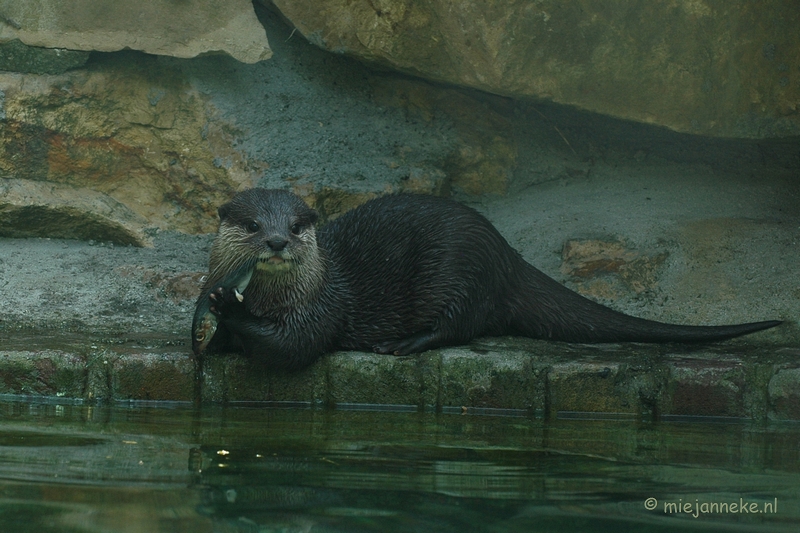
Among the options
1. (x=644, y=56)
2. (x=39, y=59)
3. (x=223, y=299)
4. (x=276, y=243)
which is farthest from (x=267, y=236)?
(x=644, y=56)

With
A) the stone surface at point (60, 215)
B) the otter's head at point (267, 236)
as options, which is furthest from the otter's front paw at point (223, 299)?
the stone surface at point (60, 215)

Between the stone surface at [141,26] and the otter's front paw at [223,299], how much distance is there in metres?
1.61

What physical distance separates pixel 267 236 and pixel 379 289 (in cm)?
60

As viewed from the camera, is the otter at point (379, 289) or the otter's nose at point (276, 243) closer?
the otter's nose at point (276, 243)

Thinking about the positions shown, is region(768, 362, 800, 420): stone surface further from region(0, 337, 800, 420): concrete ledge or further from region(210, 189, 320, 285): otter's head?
region(210, 189, 320, 285): otter's head

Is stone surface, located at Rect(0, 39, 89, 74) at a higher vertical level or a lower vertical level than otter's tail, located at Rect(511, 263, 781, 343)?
higher

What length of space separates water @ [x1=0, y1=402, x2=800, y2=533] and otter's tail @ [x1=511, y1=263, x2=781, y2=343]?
0.60 metres

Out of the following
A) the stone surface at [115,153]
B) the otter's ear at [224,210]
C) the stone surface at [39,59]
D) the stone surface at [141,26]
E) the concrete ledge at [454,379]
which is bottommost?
the concrete ledge at [454,379]

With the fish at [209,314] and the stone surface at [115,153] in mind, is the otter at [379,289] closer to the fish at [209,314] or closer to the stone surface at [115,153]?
the fish at [209,314]

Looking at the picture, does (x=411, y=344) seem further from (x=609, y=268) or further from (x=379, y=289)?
(x=609, y=268)

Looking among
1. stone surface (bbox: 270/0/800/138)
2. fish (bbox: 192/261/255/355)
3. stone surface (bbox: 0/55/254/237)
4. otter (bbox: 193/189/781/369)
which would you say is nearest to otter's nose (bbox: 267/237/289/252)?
otter (bbox: 193/189/781/369)

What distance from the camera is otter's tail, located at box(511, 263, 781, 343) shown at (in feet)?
12.1

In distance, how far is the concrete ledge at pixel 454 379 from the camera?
10.8 feet

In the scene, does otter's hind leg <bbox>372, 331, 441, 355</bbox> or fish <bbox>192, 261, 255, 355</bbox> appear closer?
fish <bbox>192, 261, 255, 355</bbox>
